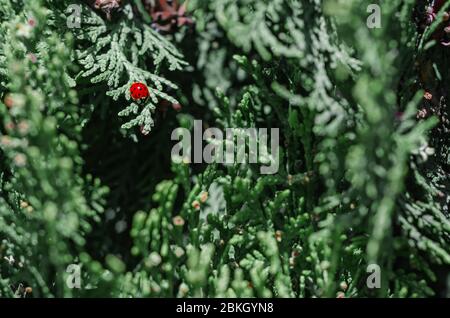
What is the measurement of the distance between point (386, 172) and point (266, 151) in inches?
20.1

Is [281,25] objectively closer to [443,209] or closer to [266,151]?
[266,151]

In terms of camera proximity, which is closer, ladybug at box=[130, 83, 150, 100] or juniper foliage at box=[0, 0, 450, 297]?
juniper foliage at box=[0, 0, 450, 297]

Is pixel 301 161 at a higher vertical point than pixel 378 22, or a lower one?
lower

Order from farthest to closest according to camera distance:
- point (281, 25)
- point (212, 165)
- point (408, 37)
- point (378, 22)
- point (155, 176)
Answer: point (155, 176) < point (281, 25) < point (212, 165) < point (408, 37) < point (378, 22)

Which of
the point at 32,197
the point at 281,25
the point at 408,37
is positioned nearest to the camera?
the point at 32,197

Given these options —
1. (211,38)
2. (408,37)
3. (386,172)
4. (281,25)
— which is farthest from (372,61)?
(211,38)

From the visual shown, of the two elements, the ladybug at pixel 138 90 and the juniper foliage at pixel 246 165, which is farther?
the ladybug at pixel 138 90

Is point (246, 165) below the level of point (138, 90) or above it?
below

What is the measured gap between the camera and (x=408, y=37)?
63.1 inches
